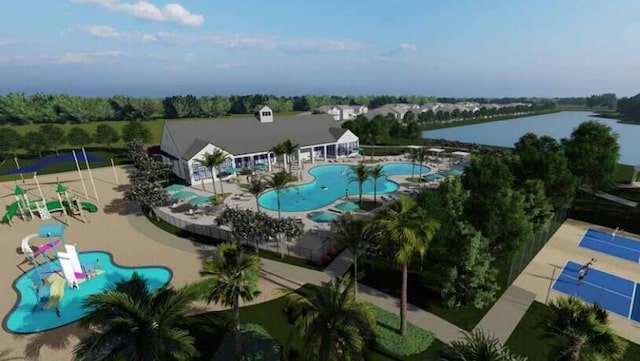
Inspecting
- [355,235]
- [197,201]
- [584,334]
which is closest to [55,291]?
[197,201]

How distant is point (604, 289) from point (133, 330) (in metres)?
28.8

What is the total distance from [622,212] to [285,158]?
145ft

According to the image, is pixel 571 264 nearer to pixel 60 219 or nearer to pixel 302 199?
pixel 302 199

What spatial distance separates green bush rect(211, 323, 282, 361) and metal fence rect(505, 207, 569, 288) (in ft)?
54.6

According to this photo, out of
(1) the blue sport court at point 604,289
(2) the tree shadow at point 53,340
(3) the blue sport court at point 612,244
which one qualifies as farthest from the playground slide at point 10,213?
(3) the blue sport court at point 612,244

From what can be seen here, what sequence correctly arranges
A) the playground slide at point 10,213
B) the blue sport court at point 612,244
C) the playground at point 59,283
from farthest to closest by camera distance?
1. the playground slide at point 10,213
2. the blue sport court at point 612,244
3. the playground at point 59,283

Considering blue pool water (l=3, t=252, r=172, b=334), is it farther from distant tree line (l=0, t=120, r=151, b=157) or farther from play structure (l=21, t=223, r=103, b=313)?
distant tree line (l=0, t=120, r=151, b=157)

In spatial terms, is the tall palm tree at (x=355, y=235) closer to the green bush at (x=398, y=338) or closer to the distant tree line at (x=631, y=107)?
the green bush at (x=398, y=338)

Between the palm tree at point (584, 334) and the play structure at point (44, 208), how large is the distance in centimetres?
4232

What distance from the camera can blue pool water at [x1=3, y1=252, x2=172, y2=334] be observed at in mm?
19672

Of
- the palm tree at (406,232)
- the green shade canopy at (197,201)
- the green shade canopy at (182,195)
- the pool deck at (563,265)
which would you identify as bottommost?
the pool deck at (563,265)

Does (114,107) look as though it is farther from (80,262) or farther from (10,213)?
(80,262)

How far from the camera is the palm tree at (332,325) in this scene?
11547 mm

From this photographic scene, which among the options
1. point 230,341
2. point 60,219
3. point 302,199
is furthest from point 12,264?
point 302,199
